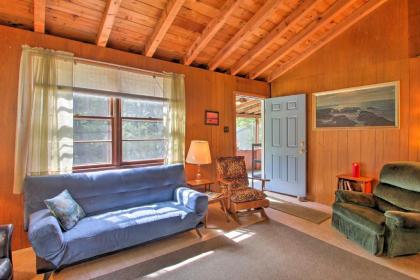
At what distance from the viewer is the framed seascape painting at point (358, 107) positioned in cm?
336

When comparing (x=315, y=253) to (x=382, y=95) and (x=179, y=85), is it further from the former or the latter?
(x=179, y=85)

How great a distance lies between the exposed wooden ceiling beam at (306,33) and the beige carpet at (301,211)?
100 inches

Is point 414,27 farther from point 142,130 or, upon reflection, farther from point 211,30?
point 142,130

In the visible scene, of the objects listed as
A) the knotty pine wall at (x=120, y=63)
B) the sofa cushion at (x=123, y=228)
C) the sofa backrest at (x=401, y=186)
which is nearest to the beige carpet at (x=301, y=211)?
the sofa backrest at (x=401, y=186)

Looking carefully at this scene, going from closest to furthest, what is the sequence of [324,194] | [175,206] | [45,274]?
1. [45,274]
2. [175,206]
3. [324,194]

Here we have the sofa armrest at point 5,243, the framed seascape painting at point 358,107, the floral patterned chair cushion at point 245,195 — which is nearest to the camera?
the sofa armrest at point 5,243

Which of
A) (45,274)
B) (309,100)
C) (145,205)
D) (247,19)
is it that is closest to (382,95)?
(309,100)

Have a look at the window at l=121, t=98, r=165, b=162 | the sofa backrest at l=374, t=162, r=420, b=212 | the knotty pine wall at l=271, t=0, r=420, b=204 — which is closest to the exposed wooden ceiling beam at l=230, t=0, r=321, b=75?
the knotty pine wall at l=271, t=0, r=420, b=204

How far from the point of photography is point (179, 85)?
141 inches

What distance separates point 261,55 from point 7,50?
369cm

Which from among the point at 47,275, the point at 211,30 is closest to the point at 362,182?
the point at 211,30

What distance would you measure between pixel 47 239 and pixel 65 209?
15.2 inches

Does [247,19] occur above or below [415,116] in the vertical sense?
above

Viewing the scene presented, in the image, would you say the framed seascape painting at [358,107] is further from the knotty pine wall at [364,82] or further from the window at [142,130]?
the window at [142,130]
